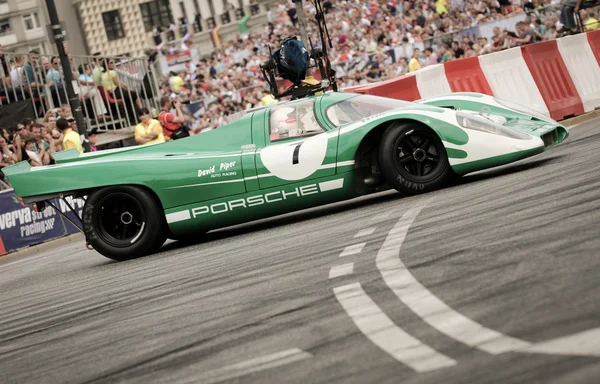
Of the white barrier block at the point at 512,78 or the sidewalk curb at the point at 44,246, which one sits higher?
the white barrier block at the point at 512,78

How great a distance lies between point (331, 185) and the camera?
10086 mm

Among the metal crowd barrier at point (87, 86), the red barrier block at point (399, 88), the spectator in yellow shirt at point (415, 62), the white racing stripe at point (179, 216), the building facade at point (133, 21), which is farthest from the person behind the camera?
the building facade at point (133, 21)

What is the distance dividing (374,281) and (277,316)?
0.63m

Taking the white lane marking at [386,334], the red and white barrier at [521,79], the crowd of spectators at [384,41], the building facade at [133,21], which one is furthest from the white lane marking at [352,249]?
the building facade at [133,21]

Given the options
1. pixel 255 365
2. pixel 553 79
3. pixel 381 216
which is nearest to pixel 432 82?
pixel 553 79

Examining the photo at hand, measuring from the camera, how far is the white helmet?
1047 centimetres

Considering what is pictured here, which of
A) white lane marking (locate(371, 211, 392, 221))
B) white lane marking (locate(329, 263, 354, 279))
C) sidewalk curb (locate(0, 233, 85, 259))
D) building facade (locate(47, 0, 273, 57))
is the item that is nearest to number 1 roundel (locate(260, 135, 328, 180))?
white lane marking (locate(371, 211, 392, 221))

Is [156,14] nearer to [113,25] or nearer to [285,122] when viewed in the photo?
[113,25]

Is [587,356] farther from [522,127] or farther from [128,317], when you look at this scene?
[522,127]

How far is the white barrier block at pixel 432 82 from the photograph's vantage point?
1708 centimetres

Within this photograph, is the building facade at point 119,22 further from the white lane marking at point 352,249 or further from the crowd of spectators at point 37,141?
the white lane marking at point 352,249

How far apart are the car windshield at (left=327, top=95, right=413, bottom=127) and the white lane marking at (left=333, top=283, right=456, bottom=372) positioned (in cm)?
489

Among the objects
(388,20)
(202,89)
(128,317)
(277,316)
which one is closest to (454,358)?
(277,316)

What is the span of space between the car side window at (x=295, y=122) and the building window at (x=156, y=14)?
83496 millimetres
